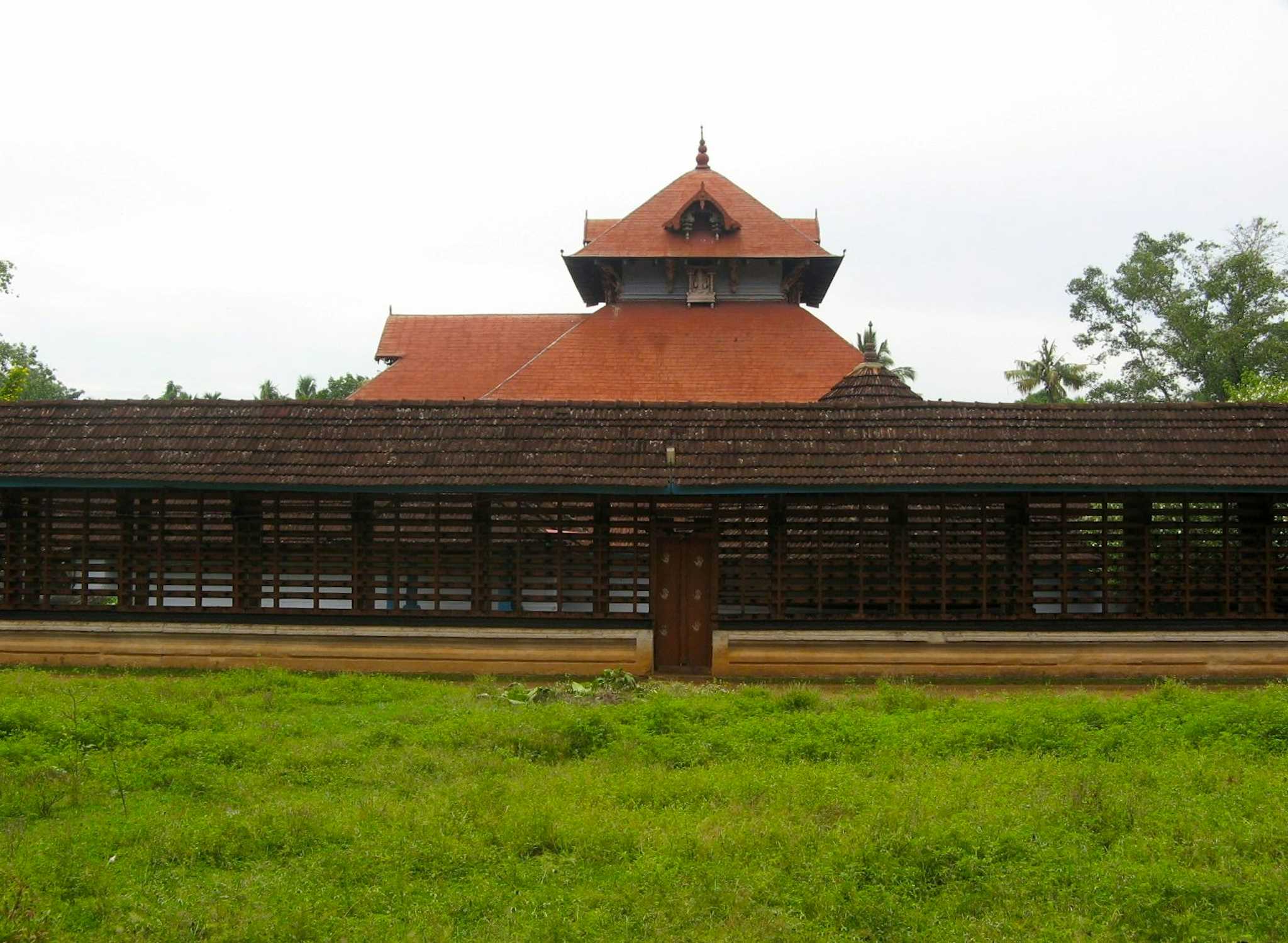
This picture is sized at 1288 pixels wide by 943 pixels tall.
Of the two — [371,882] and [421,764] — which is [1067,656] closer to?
[421,764]

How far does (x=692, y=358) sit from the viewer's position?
23.3 m

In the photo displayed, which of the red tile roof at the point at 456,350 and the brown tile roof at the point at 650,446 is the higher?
the red tile roof at the point at 456,350

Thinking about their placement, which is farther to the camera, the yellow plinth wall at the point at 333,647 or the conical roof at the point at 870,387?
the conical roof at the point at 870,387

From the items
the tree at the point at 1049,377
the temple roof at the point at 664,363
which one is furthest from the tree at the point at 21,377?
the tree at the point at 1049,377

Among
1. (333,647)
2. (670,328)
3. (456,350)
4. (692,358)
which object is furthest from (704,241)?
(333,647)

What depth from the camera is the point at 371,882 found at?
6.11 meters

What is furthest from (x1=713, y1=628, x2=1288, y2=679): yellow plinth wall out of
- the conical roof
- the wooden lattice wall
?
the conical roof

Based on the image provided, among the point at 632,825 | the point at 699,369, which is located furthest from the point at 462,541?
the point at 699,369

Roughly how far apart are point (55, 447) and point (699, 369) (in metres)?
12.9

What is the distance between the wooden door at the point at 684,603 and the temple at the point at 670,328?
974cm

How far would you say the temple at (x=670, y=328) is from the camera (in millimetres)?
22797

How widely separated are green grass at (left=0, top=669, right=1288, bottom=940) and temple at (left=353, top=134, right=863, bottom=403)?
505 inches

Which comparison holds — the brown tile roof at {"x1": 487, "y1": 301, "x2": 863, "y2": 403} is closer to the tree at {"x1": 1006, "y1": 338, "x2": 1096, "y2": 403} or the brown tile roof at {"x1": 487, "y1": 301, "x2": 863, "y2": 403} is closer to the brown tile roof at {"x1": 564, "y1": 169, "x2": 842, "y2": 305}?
the brown tile roof at {"x1": 564, "y1": 169, "x2": 842, "y2": 305}

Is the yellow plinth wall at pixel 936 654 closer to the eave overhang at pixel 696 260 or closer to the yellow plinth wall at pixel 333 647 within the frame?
the yellow plinth wall at pixel 333 647
